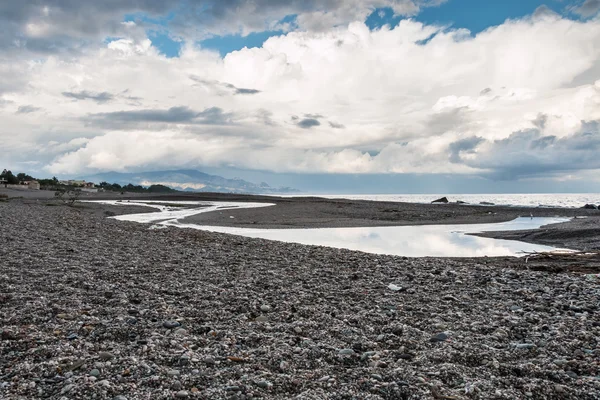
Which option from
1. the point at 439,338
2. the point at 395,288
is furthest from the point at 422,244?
the point at 439,338

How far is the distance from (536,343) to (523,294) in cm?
350

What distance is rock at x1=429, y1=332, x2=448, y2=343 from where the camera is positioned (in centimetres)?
707

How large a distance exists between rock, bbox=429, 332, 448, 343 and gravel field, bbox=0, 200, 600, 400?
2 centimetres

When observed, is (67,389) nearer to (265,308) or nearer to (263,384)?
(263,384)

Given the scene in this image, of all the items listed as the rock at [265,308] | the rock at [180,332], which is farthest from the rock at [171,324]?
the rock at [265,308]

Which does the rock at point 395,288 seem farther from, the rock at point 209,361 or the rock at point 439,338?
the rock at point 209,361

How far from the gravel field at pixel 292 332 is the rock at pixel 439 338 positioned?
2 centimetres

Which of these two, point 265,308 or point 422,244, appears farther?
point 422,244

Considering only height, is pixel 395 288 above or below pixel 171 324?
above

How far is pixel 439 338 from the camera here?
23.4ft

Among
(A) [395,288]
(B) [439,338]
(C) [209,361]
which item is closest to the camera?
(C) [209,361]

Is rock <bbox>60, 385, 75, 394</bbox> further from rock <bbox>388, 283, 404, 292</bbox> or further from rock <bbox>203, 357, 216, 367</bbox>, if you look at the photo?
rock <bbox>388, 283, 404, 292</bbox>

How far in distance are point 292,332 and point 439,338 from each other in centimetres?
242

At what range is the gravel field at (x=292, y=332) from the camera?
17.7 feet
